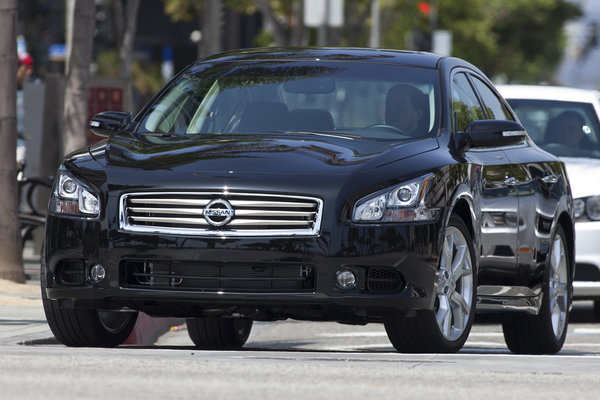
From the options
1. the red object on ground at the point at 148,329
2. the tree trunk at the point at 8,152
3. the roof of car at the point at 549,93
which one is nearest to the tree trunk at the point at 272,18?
the roof of car at the point at 549,93

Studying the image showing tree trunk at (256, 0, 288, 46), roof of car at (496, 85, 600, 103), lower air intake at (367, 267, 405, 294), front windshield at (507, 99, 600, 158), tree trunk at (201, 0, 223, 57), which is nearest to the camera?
lower air intake at (367, 267, 405, 294)

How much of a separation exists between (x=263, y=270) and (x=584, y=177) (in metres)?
5.29

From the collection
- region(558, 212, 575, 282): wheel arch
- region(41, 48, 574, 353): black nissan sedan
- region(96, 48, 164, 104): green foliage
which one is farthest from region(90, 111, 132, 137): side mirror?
region(96, 48, 164, 104): green foliage

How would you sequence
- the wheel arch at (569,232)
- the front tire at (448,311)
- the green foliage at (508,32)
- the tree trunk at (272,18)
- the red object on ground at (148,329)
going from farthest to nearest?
1. the green foliage at (508,32)
2. the tree trunk at (272,18)
3. the red object on ground at (148,329)
4. the wheel arch at (569,232)
5. the front tire at (448,311)

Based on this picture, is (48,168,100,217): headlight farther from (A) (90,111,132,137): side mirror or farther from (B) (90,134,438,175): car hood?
(A) (90,111,132,137): side mirror

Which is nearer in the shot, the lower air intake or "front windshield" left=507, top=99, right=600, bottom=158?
the lower air intake

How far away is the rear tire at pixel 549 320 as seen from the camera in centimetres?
944

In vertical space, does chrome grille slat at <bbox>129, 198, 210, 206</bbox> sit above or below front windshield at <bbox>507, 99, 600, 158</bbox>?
above

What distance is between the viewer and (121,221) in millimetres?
7695

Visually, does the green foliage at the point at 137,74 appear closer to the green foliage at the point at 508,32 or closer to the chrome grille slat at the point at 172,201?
the green foliage at the point at 508,32

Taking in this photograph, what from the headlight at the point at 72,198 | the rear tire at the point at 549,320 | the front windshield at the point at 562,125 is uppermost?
the headlight at the point at 72,198

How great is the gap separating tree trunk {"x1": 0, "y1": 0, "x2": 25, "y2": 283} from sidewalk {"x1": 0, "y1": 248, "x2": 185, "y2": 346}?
7.6 inches

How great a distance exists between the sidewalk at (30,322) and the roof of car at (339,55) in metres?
1.82

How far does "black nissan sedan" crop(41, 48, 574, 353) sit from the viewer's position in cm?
756
